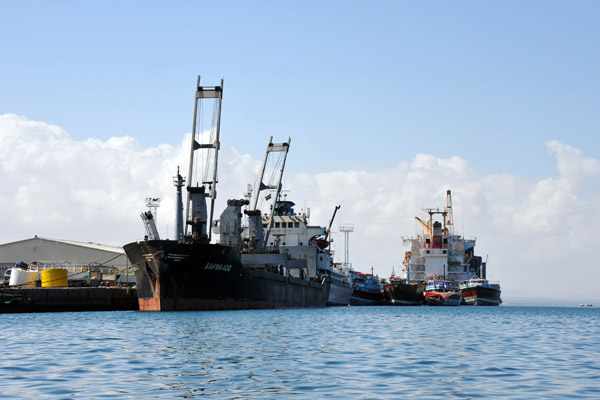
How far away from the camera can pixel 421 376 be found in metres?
19.8

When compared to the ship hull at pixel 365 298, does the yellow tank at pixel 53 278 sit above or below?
below

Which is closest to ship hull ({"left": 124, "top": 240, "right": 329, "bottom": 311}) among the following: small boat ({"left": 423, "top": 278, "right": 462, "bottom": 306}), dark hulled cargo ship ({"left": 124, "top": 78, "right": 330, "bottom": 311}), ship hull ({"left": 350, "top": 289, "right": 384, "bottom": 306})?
dark hulled cargo ship ({"left": 124, "top": 78, "right": 330, "bottom": 311})

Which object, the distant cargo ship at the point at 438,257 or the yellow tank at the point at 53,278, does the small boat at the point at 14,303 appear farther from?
the distant cargo ship at the point at 438,257

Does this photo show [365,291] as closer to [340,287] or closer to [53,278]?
[340,287]

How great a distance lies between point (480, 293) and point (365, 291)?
61.3 ft

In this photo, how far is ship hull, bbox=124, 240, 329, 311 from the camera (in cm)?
5172

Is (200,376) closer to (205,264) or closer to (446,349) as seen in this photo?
(446,349)

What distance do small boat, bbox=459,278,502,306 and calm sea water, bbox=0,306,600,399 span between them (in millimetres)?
85054

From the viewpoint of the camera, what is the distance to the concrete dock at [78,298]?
172ft

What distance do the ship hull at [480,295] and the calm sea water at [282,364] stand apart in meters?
85.0

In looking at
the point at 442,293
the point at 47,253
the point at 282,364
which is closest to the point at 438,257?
the point at 442,293

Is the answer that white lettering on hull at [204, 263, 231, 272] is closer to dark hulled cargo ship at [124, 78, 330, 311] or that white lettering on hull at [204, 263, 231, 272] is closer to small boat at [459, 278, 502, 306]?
dark hulled cargo ship at [124, 78, 330, 311]

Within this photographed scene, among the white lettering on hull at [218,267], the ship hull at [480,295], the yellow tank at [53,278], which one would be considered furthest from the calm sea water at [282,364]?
the ship hull at [480,295]

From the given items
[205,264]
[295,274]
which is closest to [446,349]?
[205,264]
